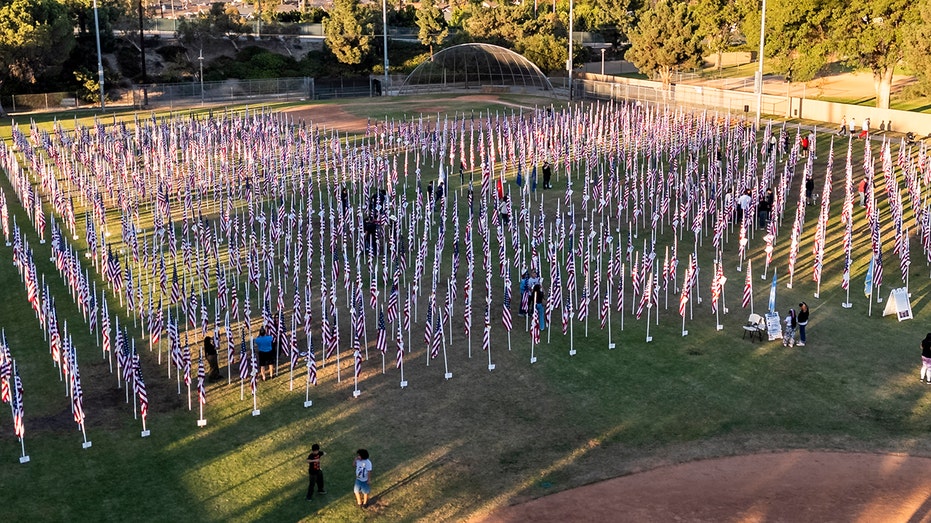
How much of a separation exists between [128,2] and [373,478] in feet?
349

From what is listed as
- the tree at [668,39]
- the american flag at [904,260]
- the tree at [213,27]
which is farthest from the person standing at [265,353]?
the tree at [213,27]

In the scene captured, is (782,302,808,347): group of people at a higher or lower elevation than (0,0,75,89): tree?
lower

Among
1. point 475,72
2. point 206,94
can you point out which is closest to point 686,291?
point 475,72

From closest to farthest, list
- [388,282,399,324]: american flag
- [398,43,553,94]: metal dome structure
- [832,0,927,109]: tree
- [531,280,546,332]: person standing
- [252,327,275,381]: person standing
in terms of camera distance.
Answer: [252,327,275,381]: person standing
[388,282,399,324]: american flag
[531,280,546,332]: person standing
[832,0,927,109]: tree
[398,43,553,94]: metal dome structure

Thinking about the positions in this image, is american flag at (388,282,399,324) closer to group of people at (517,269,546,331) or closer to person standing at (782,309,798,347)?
group of people at (517,269,546,331)

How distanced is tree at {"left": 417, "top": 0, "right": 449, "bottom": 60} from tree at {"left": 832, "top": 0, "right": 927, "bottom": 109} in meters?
51.9

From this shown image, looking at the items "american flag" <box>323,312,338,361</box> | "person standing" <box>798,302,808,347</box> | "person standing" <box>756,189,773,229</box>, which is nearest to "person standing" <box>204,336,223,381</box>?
"american flag" <box>323,312,338,361</box>

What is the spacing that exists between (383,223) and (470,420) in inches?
731

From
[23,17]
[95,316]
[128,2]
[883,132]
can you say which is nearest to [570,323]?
[95,316]

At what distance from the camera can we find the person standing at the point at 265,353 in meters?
30.4

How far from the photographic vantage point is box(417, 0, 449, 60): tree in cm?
12000

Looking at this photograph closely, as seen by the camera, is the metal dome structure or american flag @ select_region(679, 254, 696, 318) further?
the metal dome structure

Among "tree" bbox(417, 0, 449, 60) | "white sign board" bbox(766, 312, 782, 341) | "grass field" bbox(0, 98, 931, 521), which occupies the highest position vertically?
"tree" bbox(417, 0, 449, 60)

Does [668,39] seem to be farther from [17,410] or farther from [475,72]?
[17,410]
